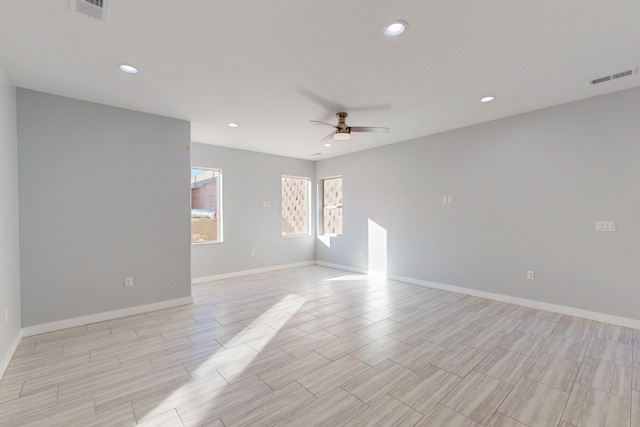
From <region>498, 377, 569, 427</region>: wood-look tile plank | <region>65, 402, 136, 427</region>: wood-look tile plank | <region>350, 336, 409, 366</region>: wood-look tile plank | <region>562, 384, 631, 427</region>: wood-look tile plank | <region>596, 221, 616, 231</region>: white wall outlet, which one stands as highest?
<region>596, 221, 616, 231</region>: white wall outlet

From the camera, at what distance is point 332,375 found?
7.47 feet

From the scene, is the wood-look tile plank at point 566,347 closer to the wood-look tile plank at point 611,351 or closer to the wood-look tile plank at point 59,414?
the wood-look tile plank at point 611,351

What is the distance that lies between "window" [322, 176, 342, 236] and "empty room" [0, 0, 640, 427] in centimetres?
162

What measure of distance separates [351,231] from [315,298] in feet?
7.80

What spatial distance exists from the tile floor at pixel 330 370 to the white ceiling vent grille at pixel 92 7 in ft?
8.73

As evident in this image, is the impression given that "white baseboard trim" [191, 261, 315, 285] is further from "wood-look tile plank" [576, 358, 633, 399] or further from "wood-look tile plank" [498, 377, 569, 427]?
"wood-look tile plank" [576, 358, 633, 399]

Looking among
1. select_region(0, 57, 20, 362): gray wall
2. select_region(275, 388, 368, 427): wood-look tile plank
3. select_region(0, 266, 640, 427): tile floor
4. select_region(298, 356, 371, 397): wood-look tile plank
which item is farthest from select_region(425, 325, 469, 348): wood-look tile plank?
select_region(0, 57, 20, 362): gray wall

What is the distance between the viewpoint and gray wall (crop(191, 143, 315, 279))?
18.0 feet

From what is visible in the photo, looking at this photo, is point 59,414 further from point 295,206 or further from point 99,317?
point 295,206

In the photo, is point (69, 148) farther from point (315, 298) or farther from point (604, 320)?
point (604, 320)

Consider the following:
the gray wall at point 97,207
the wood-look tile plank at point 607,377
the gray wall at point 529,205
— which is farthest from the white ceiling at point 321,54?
the wood-look tile plank at point 607,377

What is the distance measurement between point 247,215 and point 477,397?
5007mm

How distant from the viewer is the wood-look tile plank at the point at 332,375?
2.11 m

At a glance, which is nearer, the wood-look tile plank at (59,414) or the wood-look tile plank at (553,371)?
the wood-look tile plank at (59,414)
